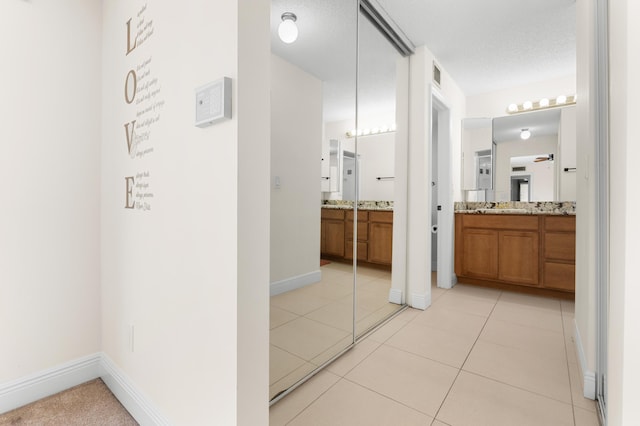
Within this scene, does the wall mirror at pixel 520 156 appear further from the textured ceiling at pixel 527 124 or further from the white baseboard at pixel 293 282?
the white baseboard at pixel 293 282

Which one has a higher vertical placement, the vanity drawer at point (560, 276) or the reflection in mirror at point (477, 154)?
the reflection in mirror at point (477, 154)

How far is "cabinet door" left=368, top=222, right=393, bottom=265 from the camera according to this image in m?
3.37

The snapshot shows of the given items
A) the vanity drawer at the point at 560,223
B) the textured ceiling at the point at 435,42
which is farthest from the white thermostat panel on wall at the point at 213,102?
the vanity drawer at the point at 560,223

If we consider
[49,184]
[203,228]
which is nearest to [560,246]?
[203,228]

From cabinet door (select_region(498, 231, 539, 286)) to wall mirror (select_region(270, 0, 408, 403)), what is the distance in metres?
1.62

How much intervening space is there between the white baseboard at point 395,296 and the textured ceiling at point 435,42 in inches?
66.7

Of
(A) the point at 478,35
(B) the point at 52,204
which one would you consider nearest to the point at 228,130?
(B) the point at 52,204

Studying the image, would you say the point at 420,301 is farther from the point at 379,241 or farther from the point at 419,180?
the point at 419,180

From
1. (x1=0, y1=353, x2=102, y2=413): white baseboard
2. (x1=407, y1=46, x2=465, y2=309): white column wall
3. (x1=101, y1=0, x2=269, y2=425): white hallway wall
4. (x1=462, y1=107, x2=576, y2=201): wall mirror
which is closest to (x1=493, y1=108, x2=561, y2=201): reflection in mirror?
(x1=462, y1=107, x2=576, y2=201): wall mirror

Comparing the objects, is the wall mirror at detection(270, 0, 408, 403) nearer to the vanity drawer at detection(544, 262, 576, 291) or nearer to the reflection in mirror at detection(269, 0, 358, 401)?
the reflection in mirror at detection(269, 0, 358, 401)

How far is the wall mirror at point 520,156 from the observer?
10.7ft

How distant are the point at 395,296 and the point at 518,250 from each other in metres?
1.47

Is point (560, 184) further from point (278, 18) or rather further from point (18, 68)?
point (18, 68)

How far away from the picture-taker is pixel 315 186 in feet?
6.08
